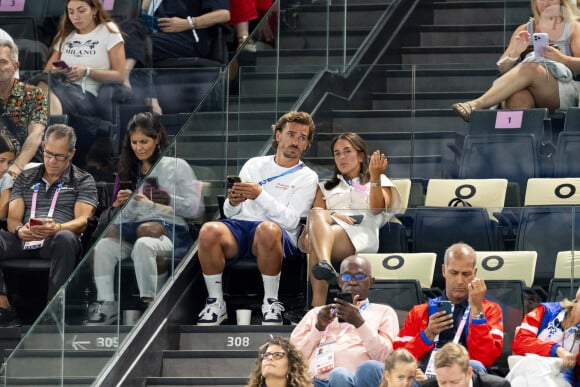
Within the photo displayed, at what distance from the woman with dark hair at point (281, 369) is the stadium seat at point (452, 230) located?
69.6 inches

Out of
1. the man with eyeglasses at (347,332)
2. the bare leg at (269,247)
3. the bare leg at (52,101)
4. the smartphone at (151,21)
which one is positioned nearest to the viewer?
the man with eyeglasses at (347,332)

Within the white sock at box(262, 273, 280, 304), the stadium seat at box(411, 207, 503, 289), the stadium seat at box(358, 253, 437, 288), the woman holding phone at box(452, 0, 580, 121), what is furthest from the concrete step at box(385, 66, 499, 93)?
the stadium seat at box(358, 253, 437, 288)

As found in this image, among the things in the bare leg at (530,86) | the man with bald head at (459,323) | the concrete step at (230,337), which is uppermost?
the bare leg at (530,86)

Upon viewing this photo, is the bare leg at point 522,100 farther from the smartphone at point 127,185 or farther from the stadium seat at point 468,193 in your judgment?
the smartphone at point 127,185

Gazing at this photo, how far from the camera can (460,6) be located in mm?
19703

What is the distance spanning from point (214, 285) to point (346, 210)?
1.10 meters

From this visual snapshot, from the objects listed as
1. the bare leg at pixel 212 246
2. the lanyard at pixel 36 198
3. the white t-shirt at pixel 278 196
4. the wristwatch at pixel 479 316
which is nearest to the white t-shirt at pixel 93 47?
the lanyard at pixel 36 198

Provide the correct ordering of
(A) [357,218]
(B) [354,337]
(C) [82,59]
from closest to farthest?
1. (B) [354,337]
2. (A) [357,218]
3. (C) [82,59]

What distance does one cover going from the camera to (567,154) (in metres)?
16.1

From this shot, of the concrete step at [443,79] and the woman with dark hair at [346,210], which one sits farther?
the concrete step at [443,79]

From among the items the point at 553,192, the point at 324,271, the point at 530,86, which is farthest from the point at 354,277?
the point at 530,86

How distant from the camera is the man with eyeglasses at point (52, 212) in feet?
50.0

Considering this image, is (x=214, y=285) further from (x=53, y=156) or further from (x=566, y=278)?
(x=566, y=278)

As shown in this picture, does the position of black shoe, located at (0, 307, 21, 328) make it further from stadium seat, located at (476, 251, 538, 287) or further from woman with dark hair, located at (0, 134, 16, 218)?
stadium seat, located at (476, 251, 538, 287)
